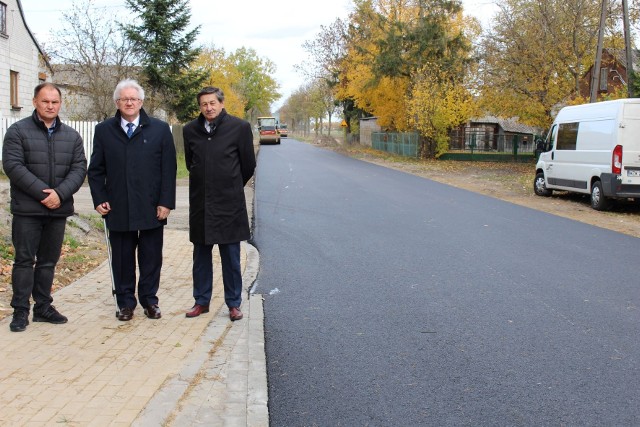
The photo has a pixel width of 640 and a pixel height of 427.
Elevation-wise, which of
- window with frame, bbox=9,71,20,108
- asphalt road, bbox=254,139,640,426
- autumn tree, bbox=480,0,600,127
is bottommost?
asphalt road, bbox=254,139,640,426

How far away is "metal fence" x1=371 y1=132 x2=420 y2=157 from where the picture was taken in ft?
129

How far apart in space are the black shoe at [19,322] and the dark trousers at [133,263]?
2.57ft

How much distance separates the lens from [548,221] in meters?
12.9

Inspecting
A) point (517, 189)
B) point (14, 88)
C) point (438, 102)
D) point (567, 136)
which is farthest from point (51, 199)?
point (438, 102)

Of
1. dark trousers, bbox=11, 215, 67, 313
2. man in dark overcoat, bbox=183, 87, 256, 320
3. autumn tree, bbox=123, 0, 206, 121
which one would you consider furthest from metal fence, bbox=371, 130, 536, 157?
dark trousers, bbox=11, 215, 67, 313

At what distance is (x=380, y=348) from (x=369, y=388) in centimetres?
85

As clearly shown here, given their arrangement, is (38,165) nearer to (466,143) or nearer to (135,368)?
(135,368)

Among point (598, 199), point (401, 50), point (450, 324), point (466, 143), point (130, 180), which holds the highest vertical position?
point (401, 50)

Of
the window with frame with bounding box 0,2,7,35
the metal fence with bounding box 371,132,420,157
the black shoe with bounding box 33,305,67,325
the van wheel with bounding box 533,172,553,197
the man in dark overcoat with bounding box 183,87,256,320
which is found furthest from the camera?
the metal fence with bounding box 371,132,420,157

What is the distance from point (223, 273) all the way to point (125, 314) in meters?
0.92

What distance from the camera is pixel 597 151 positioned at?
14984 millimetres

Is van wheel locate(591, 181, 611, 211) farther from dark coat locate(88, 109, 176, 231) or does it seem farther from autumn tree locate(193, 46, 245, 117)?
autumn tree locate(193, 46, 245, 117)

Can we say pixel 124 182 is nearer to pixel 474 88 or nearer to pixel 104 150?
pixel 104 150

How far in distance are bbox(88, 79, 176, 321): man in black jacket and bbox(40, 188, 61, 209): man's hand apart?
37 centimetres
